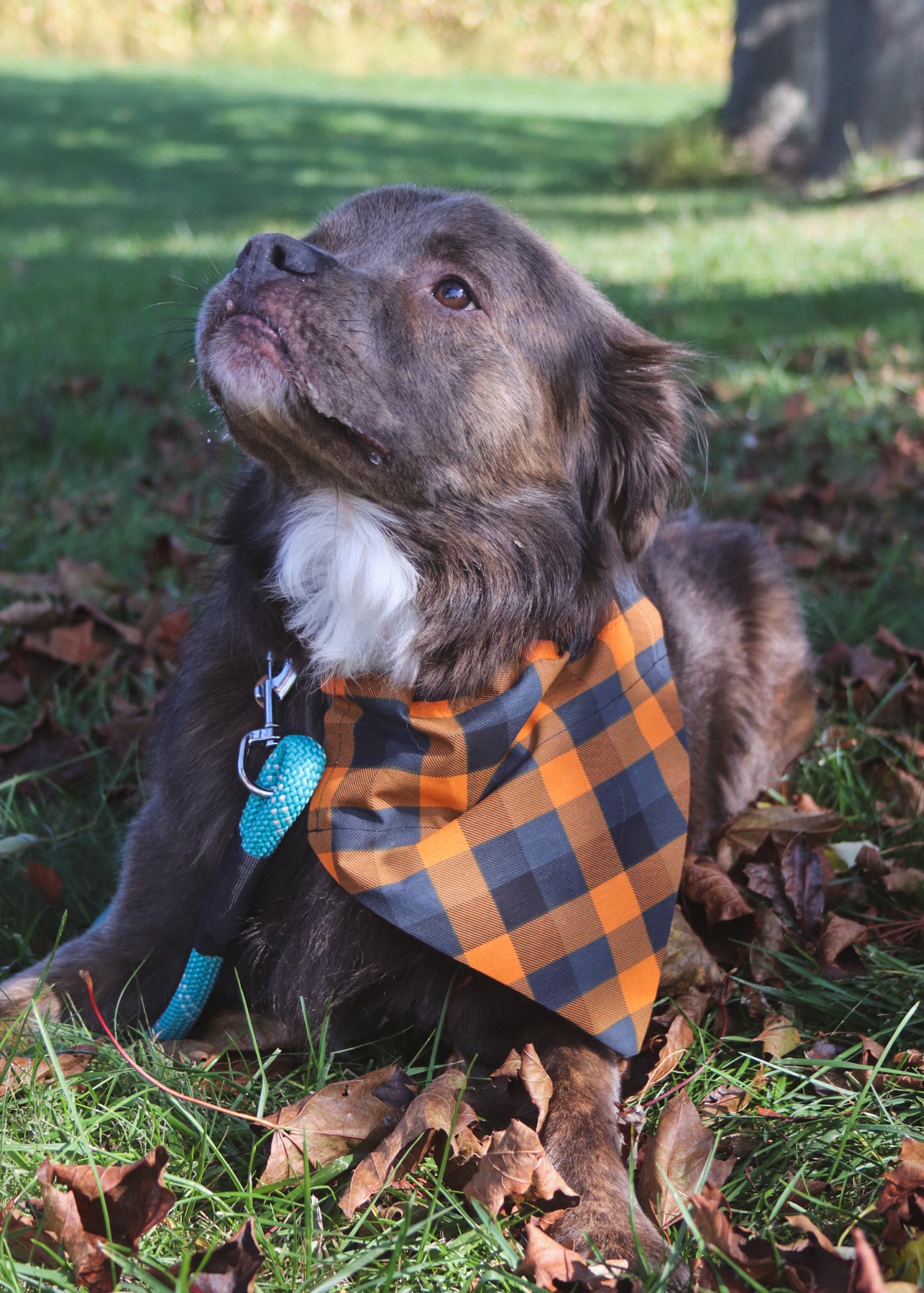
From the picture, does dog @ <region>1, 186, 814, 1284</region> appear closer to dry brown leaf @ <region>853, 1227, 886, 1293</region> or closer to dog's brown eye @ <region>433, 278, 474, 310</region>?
dog's brown eye @ <region>433, 278, 474, 310</region>

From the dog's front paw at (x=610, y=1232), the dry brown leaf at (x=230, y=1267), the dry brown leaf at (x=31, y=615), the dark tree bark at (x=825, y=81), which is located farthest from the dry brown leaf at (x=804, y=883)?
the dark tree bark at (x=825, y=81)

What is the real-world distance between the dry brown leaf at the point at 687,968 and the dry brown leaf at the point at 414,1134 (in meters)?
0.65

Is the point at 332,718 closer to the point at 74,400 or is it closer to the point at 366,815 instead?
the point at 366,815

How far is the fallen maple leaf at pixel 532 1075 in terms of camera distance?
2.14 m

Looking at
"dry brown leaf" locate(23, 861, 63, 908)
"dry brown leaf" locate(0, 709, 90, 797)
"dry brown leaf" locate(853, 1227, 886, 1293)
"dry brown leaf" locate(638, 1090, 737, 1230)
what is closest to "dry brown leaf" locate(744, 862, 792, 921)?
"dry brown leaf" locate(638, 1090, 737, 1230)

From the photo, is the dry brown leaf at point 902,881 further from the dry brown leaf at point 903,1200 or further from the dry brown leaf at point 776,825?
the dry brown leaf at point 903,1200

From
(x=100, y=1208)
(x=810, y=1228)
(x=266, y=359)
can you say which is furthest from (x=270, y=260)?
(x=810, y=1228)

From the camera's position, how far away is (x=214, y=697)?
248cm

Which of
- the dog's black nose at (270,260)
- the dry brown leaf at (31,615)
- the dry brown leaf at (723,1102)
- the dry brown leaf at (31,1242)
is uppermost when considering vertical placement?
the dog's black nose at (270,260)

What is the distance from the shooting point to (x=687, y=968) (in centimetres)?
257

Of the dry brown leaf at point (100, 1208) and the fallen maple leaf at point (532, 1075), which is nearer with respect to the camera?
the dry brown leaf at point (100, 1208)

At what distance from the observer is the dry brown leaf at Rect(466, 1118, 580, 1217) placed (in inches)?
76.4

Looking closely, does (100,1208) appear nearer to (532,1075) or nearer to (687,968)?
(532,1075)

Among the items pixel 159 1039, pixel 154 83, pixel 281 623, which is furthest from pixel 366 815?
pixel 154 83
